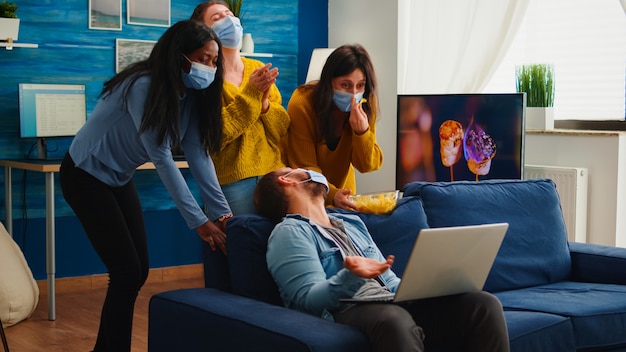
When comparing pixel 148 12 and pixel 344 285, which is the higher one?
pixel 148 12

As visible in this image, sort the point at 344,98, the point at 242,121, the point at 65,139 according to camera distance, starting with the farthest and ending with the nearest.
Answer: the point at 65,139 < the point at 344,98 < the point at 242,121

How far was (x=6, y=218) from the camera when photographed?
4.86 metres

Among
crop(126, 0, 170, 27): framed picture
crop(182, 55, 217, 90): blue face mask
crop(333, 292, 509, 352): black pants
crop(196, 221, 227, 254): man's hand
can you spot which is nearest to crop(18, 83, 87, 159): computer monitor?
crop(126, 0, 170, 27): framed picture

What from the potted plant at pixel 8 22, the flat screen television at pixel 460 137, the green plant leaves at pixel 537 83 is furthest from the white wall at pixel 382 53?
the potted plant at pixel 8 22

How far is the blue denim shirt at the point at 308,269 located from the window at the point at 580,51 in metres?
2.78

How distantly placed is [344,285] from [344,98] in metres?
1.02

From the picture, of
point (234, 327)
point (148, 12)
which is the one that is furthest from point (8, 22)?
point (234, 327)

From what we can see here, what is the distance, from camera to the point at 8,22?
462 centimetres

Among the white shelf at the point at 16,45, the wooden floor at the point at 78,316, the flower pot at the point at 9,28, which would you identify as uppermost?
the flower pot at the point at 9,28

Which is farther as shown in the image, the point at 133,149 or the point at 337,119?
the point at 337,119

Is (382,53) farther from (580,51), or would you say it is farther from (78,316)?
(78,316)

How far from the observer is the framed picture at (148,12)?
5277 mm

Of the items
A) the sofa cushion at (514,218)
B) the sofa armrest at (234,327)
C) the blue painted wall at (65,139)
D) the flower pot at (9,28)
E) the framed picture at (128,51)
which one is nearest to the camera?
the sofa armrest at (234,327)

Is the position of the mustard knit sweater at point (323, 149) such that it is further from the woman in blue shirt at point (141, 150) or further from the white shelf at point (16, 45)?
the white shelf at point (16, 45)
